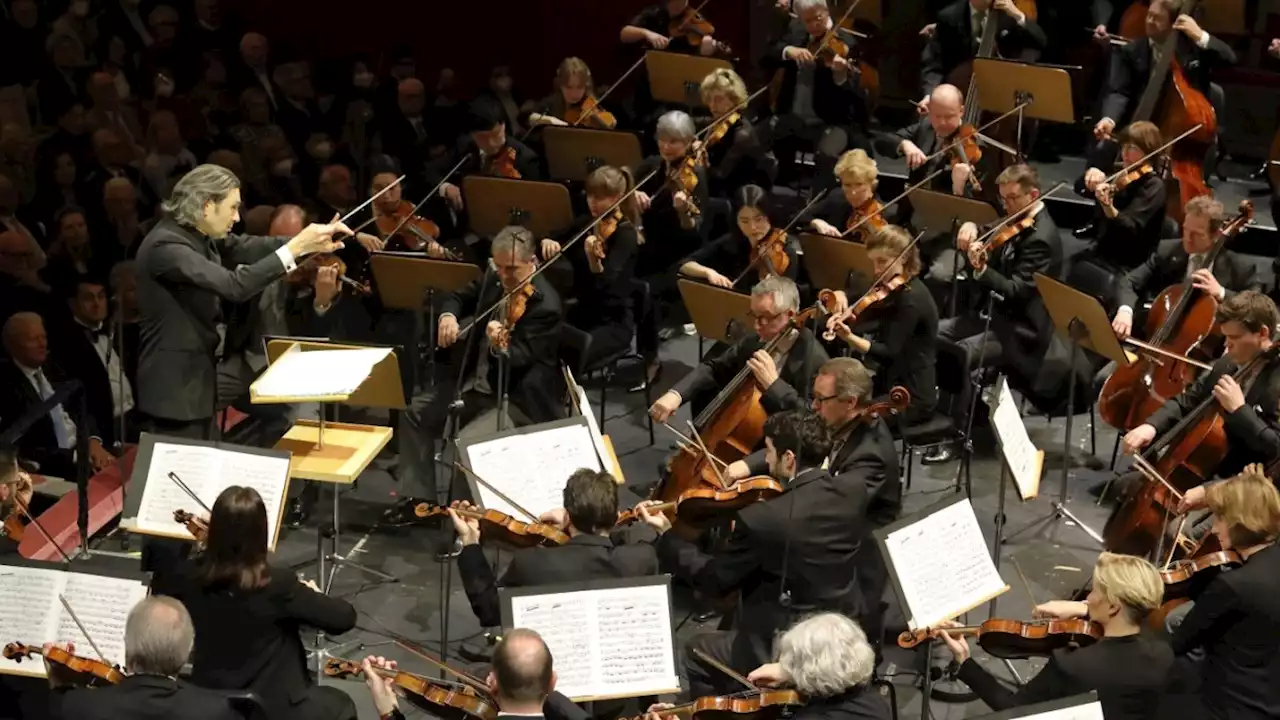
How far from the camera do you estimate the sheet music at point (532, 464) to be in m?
5.29

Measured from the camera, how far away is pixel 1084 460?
7.31m

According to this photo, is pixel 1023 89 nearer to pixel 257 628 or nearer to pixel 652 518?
pixel 652 518

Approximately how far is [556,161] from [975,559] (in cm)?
416

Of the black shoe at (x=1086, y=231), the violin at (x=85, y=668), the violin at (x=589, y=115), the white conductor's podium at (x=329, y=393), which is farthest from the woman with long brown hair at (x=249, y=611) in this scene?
the black shoe at (x=1086, y=231)

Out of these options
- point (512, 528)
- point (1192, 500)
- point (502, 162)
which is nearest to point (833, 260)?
point (1192, 500)

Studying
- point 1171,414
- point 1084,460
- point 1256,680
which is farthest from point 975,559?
point 1084,460

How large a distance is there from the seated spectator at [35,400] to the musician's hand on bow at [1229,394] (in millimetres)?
4405

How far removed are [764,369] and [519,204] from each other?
1.91m

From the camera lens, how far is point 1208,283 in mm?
6402

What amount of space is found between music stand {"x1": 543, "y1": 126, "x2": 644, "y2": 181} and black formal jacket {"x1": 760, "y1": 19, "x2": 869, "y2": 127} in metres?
1.17

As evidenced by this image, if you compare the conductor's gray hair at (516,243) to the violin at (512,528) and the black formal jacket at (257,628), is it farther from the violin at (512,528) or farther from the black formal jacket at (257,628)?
the black formal jacket at (257,628)

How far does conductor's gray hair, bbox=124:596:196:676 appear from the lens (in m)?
4.17

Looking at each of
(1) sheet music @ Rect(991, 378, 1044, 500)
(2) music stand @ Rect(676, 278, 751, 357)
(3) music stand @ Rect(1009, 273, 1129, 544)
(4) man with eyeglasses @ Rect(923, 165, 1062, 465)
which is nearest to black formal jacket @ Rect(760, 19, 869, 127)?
(4) man with eyeglasses @ Rect(923, 165, 1062, 465)

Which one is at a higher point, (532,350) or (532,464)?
(532,350)
